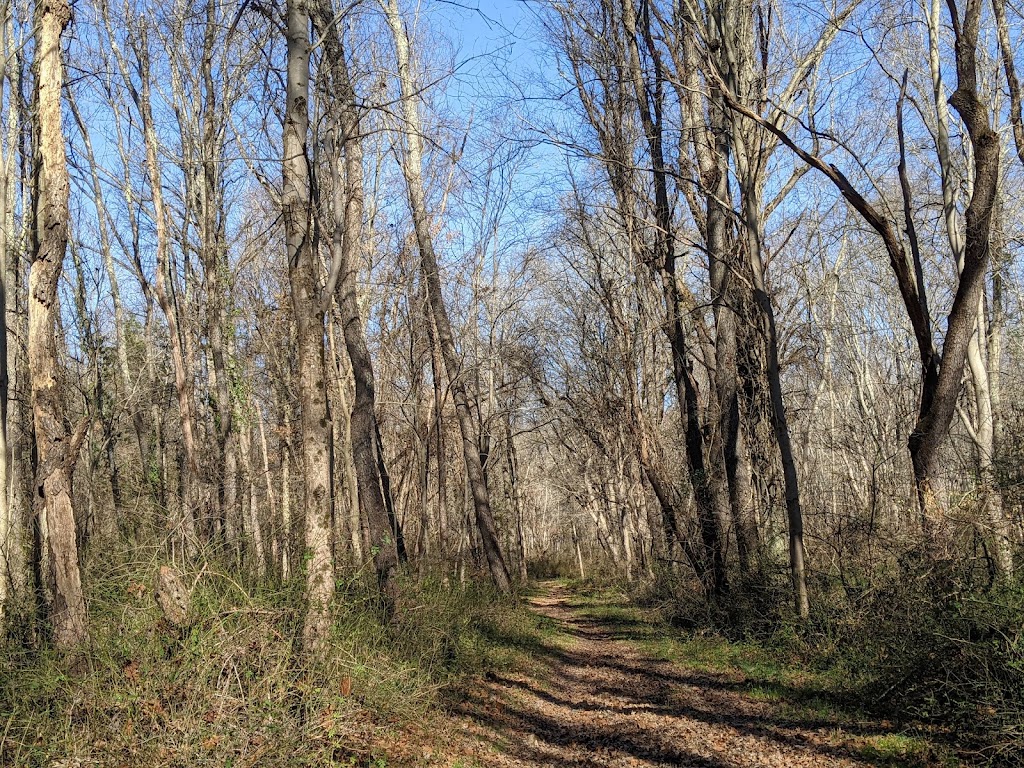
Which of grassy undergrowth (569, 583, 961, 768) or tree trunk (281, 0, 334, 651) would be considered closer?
grassy undergrowth (569, 583, 961, 768)

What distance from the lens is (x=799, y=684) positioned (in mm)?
7434

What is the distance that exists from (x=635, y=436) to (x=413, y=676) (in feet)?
Answer: 23.3

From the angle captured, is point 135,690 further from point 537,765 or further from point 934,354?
point 934,354

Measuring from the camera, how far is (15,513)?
9.40 metres

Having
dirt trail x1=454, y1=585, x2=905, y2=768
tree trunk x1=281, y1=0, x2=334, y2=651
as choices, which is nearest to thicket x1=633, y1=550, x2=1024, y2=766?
dirt trail x1=454, y1=585, x2=905, y2=768

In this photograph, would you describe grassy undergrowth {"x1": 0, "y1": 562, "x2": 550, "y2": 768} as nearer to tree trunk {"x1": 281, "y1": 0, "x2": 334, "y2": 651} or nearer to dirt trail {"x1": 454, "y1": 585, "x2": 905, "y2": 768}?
tree trunk {"x1": 281, "y1": 0, "x2": 334, "y2": 651}

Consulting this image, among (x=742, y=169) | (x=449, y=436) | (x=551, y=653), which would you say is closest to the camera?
(x=742, y=169)

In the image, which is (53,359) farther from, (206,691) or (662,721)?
(662,721)

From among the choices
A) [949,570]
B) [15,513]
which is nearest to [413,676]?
[949,570]

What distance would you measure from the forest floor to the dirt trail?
10 millimetres

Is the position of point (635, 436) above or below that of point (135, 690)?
above

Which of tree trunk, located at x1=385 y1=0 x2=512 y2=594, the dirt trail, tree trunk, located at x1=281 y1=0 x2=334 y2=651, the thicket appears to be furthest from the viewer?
tree trunk, located at x1=385 y1=0 x2=512 y2=594

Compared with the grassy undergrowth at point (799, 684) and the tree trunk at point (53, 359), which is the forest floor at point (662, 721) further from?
the tree trunk at point (53, 359)

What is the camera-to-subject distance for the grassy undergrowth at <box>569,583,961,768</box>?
212 inches
